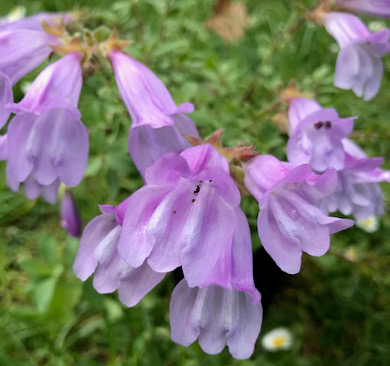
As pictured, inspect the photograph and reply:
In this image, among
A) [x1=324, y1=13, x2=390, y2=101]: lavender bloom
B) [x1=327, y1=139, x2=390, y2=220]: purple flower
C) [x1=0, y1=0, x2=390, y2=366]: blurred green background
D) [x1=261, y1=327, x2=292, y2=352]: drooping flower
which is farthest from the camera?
[x1=261, y1=327, x2=292, y2=352]: drooping flower

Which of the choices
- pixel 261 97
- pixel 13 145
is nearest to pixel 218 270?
pixel 13 145

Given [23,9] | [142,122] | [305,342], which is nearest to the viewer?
[142,122]

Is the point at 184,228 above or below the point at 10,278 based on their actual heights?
above

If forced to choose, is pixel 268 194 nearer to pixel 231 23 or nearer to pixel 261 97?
pixel 261 97

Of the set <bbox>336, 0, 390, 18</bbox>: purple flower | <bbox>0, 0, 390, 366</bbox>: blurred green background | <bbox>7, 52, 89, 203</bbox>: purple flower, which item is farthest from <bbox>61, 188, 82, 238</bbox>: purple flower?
<bbox>336, 0, 390, 18</bbox>: purple flower

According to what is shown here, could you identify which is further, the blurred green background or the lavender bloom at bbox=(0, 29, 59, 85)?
the blurred green background

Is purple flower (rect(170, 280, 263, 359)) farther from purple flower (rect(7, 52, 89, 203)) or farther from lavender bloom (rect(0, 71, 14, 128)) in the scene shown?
lavender bloom (rect(0, 71, 14, 128))

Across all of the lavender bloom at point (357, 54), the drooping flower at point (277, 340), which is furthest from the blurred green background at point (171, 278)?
the lavender bloom at point (357, 54)

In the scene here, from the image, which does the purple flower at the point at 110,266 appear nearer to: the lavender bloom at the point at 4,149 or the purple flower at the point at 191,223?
the purple flower at the point at 191,223
